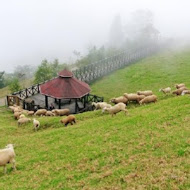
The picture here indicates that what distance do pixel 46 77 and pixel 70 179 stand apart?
35.3 metres

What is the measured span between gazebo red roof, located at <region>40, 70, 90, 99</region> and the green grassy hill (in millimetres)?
6907

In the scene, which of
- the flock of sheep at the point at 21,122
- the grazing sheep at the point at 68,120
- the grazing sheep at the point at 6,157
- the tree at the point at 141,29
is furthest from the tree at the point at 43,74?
the grazing sheep at the point at 6,157

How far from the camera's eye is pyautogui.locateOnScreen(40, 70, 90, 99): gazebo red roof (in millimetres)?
28752

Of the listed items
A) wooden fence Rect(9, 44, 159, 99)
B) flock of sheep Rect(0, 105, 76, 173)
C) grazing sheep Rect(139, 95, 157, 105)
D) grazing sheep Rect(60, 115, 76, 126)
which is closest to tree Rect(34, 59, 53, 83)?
wooden fence Rect(9, 44, 159, 99)

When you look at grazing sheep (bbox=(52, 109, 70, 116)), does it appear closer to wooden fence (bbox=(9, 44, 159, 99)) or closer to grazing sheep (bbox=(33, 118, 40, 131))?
grazing sheep (bbox=(33, 118, 40, 131))

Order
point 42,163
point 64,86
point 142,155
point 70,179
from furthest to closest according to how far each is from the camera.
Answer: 1. point 64,86
2. point 42,163
3. point 142,155
4. point 70,179

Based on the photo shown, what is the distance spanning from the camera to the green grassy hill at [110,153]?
1018 cm

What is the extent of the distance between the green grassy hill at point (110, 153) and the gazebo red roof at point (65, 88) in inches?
272

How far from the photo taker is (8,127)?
21562mm

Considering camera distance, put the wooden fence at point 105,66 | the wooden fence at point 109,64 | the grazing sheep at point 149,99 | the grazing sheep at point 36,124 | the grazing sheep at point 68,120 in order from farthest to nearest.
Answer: the wooden fence at point 109,64 < the wooden fence at point 105,66 < the grazing sheep at point 149,99 < the grazing sheep at point 36,124 < the grazing sheep at point 68,120

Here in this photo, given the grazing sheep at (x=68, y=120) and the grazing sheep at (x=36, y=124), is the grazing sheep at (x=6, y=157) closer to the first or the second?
the grazing sheep at (x=68, y=120)

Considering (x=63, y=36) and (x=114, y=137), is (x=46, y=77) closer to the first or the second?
(x=114, y=137)

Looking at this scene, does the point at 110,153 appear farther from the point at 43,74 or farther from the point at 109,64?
the point at 109,64

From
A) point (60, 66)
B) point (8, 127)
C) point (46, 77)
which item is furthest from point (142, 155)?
point (60, 66)
